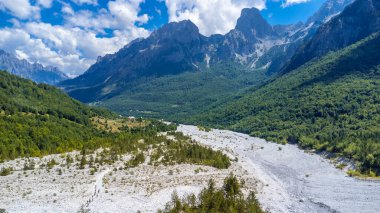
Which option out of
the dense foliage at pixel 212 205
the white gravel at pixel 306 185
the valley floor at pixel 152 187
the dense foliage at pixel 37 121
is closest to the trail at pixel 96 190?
the valley floor at pixel 152 187

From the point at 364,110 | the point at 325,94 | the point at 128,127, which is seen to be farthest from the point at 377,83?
the point at 128,127

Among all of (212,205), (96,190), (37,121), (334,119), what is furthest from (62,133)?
(334,119)

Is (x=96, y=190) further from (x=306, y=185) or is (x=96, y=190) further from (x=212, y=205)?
(x=306, y=185)

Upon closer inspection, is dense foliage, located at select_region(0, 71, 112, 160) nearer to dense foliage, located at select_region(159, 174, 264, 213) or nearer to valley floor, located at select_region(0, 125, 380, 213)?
valley floor, located at select_region(0, 125, 380, 213)

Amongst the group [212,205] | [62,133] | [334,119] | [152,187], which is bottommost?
[212,205]

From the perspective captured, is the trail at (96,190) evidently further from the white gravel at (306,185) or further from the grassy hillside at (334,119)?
the grassy hillside at (334,119)

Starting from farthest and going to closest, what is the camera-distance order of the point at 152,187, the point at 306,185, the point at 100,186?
1. the point at 306,185
2. the point at 152,187
3. the point at 100,186

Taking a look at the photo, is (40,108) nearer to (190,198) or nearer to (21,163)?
(21,163)
